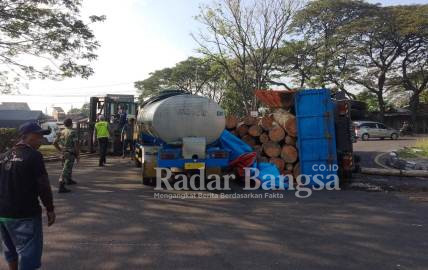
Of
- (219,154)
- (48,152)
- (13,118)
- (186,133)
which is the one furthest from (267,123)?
(13,118)

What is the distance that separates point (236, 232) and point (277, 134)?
5731 millimetres

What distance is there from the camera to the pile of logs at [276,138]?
1200cm

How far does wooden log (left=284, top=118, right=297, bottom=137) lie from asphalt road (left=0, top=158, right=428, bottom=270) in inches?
82.0

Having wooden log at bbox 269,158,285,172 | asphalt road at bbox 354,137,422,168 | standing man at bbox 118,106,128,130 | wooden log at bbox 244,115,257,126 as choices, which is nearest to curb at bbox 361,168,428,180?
asphalt road at bbox 354,137,422,168

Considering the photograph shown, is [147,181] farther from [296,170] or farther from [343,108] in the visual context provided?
[343,108]

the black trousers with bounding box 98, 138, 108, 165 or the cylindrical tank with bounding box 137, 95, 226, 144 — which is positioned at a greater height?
the cylindrical tank with bounding box 137, 95, 226, 144

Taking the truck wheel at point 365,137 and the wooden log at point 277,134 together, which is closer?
the wooden log at point 277,134

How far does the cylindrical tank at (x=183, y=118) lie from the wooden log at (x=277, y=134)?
205cm

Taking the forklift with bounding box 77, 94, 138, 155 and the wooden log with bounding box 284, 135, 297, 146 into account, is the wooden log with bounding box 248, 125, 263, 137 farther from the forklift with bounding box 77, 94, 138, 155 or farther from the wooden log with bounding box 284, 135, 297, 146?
the forklift with bounding box 77, 94, 138, 155

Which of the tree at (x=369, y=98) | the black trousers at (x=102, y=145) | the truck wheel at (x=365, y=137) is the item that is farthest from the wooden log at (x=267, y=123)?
the tree at (x=369, y=98)

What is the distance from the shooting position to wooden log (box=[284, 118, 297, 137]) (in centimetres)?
1189

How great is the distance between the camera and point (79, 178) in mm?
12719

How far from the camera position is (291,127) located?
11.9m

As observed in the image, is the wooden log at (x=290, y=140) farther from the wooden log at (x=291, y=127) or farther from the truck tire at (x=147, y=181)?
the truck tire at (x=147, y=181)
